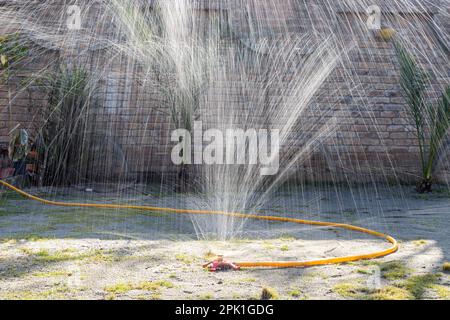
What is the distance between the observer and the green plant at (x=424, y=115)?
9703 millimetres

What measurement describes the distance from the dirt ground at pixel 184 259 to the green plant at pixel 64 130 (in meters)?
2.73

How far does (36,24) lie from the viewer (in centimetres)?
1186

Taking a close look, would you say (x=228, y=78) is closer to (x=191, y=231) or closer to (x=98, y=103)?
(x=98, y=103)

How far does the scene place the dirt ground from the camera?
11.1 feet

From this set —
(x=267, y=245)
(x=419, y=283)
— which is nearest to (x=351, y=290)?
(x=419, y=283)

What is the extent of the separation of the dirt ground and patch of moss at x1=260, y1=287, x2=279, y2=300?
0.01 metres

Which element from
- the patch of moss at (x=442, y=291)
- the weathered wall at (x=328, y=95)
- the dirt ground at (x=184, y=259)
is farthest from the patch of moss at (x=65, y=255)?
the weathered wall at (x=328, y=95)

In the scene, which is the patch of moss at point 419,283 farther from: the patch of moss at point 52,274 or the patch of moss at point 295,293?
the patch of moss at point 52,274

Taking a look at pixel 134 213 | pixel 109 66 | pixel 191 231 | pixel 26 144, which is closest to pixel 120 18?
pixel 109 66

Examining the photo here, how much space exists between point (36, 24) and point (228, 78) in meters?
4.24

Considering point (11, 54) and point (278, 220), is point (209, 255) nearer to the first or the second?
point (278, 220)

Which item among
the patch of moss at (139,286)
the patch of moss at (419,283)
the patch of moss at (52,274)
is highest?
the patch of moss at (419,283)

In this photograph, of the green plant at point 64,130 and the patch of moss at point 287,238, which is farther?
the green plant at point 64,130

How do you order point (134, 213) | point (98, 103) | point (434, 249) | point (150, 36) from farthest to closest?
point (98, 103) → point (150, 36) → point (134, 213) → point (434, 249)
